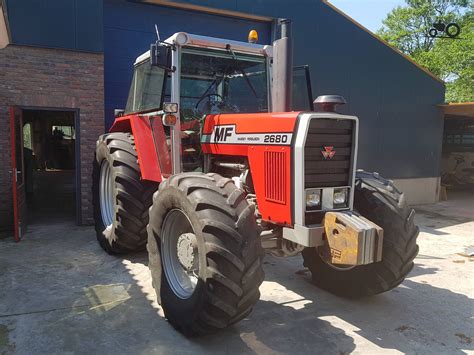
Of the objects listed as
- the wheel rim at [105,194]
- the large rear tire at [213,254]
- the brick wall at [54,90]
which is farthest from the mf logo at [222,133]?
the brick wall at [54,90]

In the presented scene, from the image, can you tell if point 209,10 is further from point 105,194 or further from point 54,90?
point 105,194

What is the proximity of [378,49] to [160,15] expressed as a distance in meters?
5.08

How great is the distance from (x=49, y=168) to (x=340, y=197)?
17.3m

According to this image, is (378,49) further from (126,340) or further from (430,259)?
(126,340)

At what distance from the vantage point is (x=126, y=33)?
7426 mm

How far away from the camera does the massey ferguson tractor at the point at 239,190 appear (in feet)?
10.1

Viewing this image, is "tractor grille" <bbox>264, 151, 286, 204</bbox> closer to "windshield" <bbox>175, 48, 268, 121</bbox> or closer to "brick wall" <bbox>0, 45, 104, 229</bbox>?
"windshield" <bbox>175, 48, 268, 121</bbox>

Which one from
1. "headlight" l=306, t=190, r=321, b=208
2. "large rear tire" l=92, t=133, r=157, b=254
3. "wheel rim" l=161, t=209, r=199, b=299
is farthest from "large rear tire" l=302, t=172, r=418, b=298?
"large rear tire" l=92, t=133, r=157, b=254

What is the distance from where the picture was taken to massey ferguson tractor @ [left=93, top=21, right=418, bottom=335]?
121 inches

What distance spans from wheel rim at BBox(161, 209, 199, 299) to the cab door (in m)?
3.35

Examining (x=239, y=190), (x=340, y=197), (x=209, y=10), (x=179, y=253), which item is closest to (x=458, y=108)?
(x=209, y=10)

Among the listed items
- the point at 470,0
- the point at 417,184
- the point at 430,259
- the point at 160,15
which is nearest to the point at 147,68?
the point at 160,15

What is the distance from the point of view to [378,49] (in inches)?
386

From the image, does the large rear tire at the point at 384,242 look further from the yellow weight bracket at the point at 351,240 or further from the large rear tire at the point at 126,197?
the large rear tire at the point at 126,197
